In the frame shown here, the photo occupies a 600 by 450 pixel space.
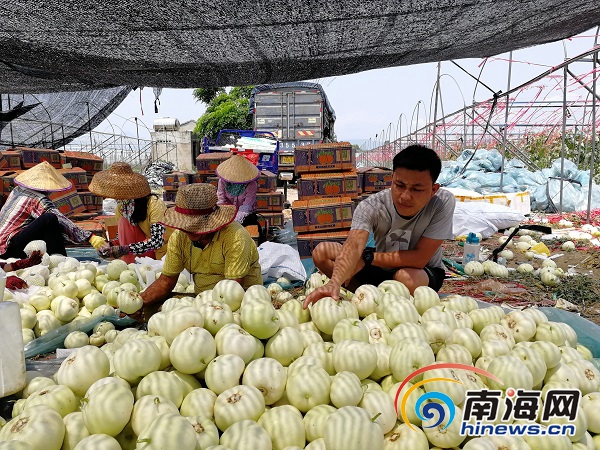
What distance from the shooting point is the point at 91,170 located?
9.41 meters

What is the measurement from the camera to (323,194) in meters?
6.86

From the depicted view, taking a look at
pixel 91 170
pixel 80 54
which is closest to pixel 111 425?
pixel 80 54

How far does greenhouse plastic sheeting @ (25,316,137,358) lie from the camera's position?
2.79 meters

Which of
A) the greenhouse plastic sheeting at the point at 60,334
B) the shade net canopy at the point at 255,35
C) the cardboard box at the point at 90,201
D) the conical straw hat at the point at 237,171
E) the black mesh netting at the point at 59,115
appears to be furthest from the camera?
the black mesh netting at the point at 59,115

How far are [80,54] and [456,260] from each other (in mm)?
4853

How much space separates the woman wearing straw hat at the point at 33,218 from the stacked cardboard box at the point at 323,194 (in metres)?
2.85

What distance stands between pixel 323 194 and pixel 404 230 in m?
3.61

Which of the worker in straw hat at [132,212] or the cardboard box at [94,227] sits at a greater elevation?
the worker in straw hat at [132,212]

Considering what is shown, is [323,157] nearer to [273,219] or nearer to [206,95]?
[273,219]

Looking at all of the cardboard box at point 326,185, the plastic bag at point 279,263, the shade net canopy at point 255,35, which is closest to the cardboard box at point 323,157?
the cardboard box at point 326,185

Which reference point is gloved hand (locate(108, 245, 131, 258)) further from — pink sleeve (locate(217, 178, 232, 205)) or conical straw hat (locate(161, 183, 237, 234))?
pink sleeve (locate(217, 178, 232, 205))

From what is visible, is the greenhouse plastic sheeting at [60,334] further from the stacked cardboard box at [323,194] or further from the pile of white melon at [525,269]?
the pile of white melon at [525,269]

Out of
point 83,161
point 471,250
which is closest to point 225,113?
point 83,161

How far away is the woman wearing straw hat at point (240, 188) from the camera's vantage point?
6.08m
